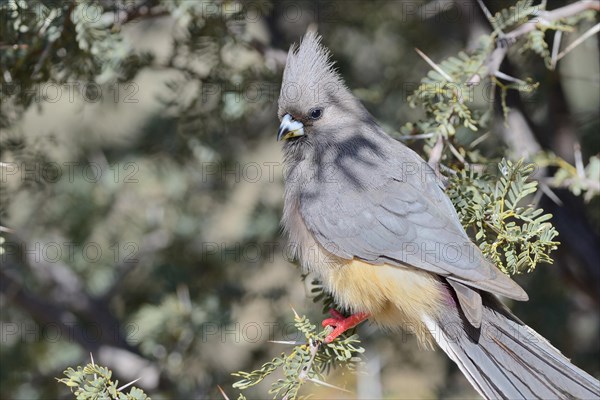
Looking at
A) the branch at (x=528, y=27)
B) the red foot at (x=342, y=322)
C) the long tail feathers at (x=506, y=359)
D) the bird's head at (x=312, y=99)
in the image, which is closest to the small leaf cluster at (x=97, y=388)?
the red foot at (x=342, y=322)

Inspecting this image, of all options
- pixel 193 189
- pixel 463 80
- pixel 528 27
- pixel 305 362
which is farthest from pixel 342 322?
pixel 193 189

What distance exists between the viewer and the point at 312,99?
15.0 ft

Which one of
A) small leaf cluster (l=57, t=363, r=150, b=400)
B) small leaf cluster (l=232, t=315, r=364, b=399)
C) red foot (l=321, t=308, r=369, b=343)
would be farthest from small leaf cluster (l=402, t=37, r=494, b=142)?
small leaf cluster (l=57, t=363, r=150, b=400)

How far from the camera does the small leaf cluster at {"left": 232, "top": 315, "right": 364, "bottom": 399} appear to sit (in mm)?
3266

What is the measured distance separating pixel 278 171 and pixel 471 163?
10.9 feet

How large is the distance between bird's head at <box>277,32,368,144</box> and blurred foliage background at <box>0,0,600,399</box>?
1.55 feet

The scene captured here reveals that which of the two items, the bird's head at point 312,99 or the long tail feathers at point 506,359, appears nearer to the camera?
the long tail feathers at point 506,359

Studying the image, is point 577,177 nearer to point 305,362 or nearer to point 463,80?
point 463,80

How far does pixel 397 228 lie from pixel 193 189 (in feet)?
8.87

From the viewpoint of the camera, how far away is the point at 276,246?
5902 mm

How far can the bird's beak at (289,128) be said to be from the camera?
14.9 feet

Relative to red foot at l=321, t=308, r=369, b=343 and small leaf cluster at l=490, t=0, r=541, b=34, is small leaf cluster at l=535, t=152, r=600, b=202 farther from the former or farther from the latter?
red foot at l=321, t=308, r=369, b=343

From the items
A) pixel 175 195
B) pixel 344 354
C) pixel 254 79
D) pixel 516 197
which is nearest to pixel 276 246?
pixel 175 195

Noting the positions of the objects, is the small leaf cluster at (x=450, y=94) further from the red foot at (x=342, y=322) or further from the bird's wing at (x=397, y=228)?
the red foot at (x=342, y=322)
